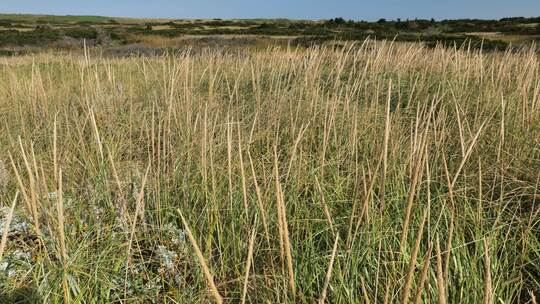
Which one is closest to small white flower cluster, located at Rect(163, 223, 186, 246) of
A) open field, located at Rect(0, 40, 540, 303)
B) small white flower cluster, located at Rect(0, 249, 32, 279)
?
open field, located at Rect(0, 40, 540, 303)

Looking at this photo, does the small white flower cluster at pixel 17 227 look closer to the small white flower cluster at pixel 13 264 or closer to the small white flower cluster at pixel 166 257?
the small white flower cluster at pixel 13 264

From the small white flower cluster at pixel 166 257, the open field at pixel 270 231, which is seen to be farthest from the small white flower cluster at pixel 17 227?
the small white flower cluster at pixel 166 257

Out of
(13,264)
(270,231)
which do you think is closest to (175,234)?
(270,231)

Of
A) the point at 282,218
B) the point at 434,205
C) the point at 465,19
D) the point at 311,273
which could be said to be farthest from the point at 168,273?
the point at 465,19

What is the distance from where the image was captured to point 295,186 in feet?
5.74

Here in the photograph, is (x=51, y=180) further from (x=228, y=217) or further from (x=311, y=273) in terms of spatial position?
(x=311, y=273)

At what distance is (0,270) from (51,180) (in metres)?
0.79

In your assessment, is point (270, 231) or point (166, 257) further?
point (270, 231)

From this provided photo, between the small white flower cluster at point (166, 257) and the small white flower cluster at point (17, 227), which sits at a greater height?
the small white flower cluster at point (17, 227)

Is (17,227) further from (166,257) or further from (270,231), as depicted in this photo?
(270,231)

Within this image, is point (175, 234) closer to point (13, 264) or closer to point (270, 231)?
point (270, 231)


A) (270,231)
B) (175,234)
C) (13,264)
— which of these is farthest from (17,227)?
(270,231)

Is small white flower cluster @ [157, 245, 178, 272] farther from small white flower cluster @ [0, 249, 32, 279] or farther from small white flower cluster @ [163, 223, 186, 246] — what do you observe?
small white flower cluster @ [0, 249, 32, 279]

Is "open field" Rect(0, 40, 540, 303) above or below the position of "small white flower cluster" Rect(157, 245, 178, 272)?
above
